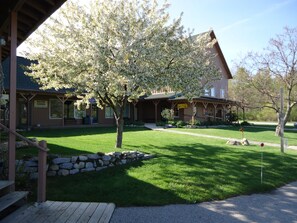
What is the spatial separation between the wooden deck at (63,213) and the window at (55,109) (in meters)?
18.6

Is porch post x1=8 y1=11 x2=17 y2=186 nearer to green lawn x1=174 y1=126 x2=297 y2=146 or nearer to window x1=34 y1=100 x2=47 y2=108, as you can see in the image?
green lawn x1=174 y1=126 x2=297 y2=146

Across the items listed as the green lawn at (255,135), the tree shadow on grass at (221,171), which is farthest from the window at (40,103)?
the tree shadow on grass at (221,171)

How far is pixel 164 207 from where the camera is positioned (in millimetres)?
5305

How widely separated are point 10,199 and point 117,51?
20.6 feet

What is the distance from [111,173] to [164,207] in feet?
8.61

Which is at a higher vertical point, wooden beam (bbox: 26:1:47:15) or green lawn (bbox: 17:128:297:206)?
wooden beam (bbox: 26:1:47:15)

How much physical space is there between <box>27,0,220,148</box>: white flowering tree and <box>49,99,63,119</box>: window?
41.3 ft

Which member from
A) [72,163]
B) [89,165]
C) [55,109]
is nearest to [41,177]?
[72,163]

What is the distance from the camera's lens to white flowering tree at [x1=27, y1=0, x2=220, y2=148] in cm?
920

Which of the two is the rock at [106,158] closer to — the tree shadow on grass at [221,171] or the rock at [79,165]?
the rock at [79,165]

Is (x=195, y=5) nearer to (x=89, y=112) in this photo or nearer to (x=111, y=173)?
(x=111, y=173)

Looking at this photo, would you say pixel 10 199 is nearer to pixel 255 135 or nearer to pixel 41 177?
pixel 41 177

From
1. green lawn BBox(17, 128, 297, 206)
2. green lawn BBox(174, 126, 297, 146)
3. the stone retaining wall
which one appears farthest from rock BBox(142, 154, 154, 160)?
green lawn BBox(174, 126, 297, 146)

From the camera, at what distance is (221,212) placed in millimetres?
5105
